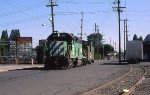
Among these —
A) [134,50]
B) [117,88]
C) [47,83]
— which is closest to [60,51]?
[47,83]

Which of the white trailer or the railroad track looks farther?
the white trailer

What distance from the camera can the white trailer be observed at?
233 feet

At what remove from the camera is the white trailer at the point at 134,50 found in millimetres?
71125

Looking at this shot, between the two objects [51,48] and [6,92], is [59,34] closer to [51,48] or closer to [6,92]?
[51,48]

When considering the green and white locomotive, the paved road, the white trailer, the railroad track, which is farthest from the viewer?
the white trailer

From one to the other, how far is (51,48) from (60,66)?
2.16 metres

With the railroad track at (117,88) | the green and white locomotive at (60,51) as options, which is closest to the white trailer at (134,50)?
the green and white locomotive at (60,51)

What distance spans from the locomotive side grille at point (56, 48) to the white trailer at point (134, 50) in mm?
25742

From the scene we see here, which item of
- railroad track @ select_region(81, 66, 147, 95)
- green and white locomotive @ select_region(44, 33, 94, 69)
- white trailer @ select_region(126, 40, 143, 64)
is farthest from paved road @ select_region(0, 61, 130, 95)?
white trailer @ select_region(126, 40, 143, 64)

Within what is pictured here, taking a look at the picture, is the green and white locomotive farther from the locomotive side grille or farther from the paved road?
the paved road

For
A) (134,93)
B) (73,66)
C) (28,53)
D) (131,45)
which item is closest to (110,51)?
(28,53)

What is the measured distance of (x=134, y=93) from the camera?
1939 cm

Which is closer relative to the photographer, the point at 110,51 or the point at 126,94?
the point at 126,94

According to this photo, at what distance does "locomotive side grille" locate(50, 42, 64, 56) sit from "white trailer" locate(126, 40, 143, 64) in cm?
2574
